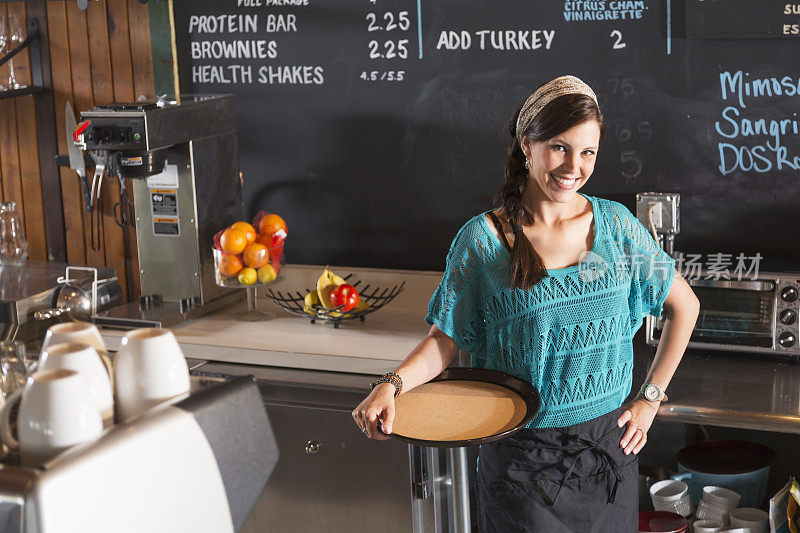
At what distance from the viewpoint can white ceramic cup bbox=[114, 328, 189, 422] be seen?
110 cm

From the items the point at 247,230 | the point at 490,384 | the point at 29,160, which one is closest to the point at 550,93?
the point at 490,384

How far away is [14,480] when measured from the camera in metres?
0.92

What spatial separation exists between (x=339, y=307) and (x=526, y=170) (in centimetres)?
97

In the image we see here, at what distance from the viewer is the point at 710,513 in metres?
2.56

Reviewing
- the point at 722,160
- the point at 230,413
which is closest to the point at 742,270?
the point at 722,160

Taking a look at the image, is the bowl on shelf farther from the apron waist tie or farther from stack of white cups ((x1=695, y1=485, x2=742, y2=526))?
stack of white cups ((x1=695, y1=485, x2=742, y2=526))

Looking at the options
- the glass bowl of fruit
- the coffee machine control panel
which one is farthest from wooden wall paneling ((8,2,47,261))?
the glass bowl of fruit

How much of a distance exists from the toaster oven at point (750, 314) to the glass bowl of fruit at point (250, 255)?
3.97 feet

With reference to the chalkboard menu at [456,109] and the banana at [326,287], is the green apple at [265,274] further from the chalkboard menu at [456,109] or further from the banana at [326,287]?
the chalkboard menu at [456,109]

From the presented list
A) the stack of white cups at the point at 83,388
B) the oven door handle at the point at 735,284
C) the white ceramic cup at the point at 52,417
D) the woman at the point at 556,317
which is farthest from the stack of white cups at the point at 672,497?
the white ceramic cup at the point at 52,417

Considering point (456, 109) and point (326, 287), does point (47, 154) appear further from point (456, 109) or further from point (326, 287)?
point (456, 109)

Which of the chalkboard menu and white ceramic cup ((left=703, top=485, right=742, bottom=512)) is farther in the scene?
the chalkboard menu

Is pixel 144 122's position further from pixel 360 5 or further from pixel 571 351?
pixel 571 351

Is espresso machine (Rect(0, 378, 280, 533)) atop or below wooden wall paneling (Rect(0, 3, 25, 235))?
below
